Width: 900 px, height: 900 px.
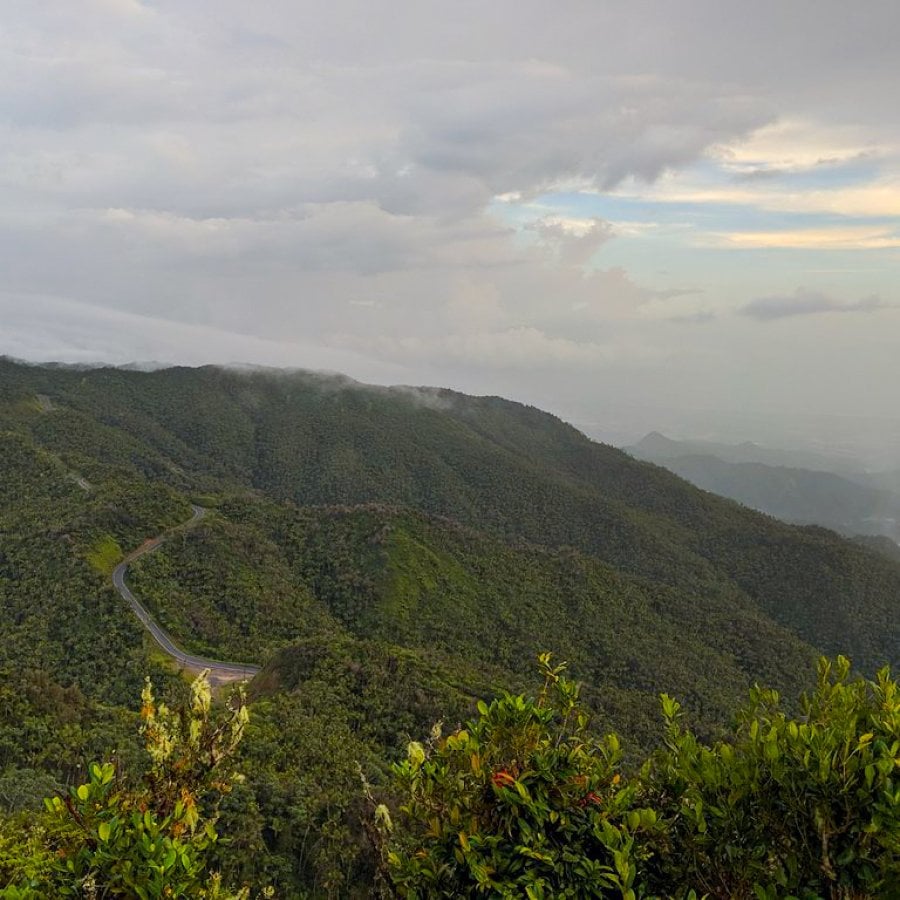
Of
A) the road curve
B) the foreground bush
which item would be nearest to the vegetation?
the foreground bush

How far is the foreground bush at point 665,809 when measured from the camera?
20.1 feet

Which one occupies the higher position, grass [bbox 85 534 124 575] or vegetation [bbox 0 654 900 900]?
vegetation [bbox 0 654 900 900]

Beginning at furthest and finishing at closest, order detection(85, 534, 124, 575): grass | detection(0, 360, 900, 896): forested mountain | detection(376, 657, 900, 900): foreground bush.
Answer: detection(85, 534, 124, 575): grass → detection(0, 360, 900, 896): forested mountain → detection(376, 657, 900, 900): foreground bush

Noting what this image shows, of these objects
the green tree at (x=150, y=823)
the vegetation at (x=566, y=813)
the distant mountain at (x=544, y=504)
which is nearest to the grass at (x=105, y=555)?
the distant mountain at (x=544, y=504)

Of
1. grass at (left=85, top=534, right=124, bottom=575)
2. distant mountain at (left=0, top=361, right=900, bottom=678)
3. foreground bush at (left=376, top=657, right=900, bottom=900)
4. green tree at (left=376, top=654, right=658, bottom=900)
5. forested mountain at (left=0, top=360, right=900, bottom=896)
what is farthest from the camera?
distant mountain at (left=0, top=361, right=900, bottom=678)

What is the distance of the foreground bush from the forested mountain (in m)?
23.9

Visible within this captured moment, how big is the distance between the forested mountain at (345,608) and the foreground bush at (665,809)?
78.5 feet

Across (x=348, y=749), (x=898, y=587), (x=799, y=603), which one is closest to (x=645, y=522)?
(x=799, y=603)

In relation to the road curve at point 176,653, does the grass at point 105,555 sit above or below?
above

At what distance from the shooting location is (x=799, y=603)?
137 m

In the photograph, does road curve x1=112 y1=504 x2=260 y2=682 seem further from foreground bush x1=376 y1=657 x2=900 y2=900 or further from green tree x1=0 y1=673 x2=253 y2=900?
foreground bush x1=376 y1=657 x2=900 y2=900

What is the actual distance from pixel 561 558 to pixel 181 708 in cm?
10333

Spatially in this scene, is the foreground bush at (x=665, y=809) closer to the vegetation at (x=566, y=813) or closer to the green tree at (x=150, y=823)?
the vegetation at (x=566, y=813)

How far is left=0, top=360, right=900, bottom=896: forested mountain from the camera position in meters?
38.7
